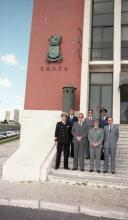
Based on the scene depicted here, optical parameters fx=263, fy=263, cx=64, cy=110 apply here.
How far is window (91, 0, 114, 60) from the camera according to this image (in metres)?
16.2

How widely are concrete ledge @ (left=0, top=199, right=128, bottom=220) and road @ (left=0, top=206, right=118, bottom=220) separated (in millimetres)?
157

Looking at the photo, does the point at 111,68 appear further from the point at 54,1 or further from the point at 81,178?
the point at 81,178

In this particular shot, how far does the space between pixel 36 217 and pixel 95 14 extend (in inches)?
567

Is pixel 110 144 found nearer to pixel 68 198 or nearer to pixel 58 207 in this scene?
pixel 68 198

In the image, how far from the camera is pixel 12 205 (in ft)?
19.7

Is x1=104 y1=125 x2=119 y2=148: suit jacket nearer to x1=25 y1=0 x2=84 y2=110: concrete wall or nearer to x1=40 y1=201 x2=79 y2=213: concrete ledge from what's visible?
x1=40 y1=201 x2=79 y2=213: concrete ledge

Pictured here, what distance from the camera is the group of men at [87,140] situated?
27.5 feet

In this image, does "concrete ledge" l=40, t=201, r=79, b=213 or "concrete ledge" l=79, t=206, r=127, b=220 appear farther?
"concrete ledge" l=40, t=201, r=79, b=213

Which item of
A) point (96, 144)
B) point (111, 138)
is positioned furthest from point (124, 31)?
point (96, 144)

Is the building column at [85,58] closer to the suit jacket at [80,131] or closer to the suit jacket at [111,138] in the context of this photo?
the suit jacket at [80,131]

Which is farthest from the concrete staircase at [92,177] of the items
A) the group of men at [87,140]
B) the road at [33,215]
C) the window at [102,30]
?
the window at [102,30]

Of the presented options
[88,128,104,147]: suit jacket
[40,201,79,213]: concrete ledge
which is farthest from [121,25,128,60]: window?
[40,201,79,213]: concrete ledge

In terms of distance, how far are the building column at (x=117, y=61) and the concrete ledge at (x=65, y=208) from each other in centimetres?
925

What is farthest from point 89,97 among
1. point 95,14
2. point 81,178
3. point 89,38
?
point 81,178
